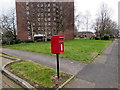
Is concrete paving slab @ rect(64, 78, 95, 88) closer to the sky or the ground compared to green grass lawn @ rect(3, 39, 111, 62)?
closer to the ground

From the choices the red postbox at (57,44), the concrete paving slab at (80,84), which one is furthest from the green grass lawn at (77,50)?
the red postbox at (57,44)

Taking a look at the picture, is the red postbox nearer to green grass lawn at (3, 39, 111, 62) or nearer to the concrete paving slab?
the concrete paving slab

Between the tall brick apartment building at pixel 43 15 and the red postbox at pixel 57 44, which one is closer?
the red postbox at pixel 57 44

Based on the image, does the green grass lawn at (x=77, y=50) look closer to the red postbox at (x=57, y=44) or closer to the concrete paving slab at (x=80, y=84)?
the concrete paving slab at (x=80, y=84)

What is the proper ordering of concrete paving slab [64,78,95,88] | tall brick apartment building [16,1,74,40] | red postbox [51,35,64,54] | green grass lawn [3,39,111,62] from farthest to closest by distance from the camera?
tall brick apartment building [16,1,74,40] < green grass lawn [3,39,111,62] < red postbox [51,35,64,54] < concrete paving slab [64,78,95,88]

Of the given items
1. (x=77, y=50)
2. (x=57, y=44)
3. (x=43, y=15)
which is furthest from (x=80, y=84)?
(x=43, y=15)

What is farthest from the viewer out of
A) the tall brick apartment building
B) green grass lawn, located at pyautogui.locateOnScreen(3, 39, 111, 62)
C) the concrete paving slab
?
the tall brick apartment building

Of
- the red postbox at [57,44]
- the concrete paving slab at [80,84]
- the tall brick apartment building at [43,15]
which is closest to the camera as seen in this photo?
the concrete paving slab at [80,84]

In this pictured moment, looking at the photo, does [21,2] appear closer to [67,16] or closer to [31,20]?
[31,20]

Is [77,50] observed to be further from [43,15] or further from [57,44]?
[43,15]

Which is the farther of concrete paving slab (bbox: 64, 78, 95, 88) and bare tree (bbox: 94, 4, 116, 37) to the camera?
bare tree (bbox: 94, 4, 116, 37)

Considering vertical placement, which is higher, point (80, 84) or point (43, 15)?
point (43, 15)

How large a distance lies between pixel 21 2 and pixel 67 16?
45.5 feet

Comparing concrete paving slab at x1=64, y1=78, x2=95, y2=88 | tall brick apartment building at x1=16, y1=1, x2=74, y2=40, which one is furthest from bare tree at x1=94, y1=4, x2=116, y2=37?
concrete paving slab at x1=64, y1=78, x2=95, y2=88
